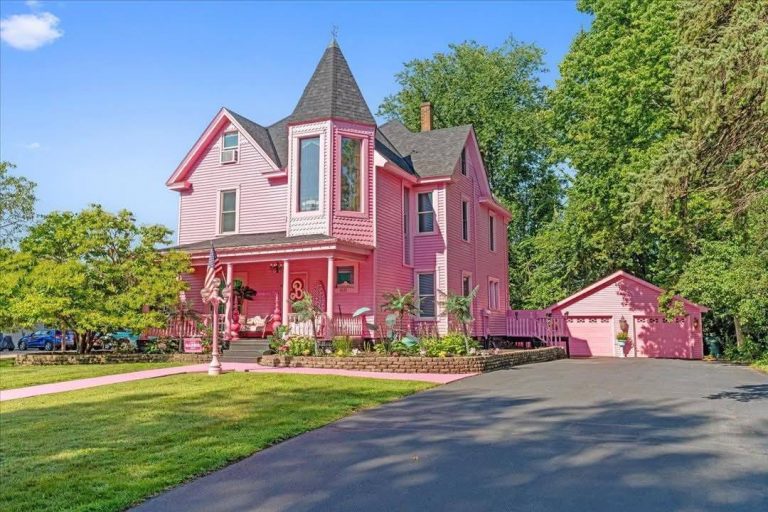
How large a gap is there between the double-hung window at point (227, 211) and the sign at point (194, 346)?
15.9 feet

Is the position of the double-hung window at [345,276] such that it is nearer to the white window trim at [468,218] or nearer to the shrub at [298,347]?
the shrub at [298,347]

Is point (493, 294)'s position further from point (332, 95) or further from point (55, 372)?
point (55, 372)

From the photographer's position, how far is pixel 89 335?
19125 millimetres

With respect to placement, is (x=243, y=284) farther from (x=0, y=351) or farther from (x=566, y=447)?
(x=0, y=351)

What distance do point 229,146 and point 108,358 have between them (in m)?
8.74

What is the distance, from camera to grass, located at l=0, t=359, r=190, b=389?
1420 centimetres

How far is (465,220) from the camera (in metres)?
24.8

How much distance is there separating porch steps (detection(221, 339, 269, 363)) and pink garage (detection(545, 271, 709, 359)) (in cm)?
1546

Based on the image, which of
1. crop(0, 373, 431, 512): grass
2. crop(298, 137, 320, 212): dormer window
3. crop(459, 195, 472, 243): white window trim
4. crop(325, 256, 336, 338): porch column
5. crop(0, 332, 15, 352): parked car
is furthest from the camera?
crop(0, 332, 15, 352): parked car

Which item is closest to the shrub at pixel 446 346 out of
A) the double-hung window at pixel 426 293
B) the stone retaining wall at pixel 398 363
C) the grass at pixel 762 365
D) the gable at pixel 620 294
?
the stone retaining wall at pixel 398 363

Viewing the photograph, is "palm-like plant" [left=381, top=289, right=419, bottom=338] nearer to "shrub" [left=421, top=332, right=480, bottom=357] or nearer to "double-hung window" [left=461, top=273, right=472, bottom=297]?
"shrub" [left=421, top=332, right=480, bottom=357]

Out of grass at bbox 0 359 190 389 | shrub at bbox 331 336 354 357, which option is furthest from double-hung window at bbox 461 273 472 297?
grass at bbox 0 359 190 389

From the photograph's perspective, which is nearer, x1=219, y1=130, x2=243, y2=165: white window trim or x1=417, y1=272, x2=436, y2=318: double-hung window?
x1=219, y1=130, x2=243, y2=165: white window trim

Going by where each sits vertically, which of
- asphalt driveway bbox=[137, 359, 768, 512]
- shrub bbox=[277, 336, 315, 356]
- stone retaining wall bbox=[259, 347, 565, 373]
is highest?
shrub bbox=[277, 336, 315, 356]
